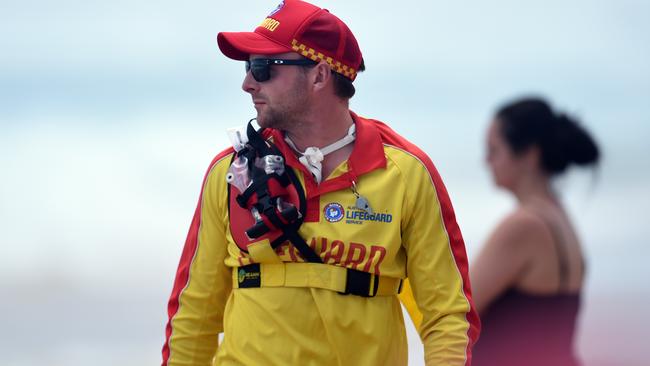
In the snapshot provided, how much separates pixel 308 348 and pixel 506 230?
0.68 meters

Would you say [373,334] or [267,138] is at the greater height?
[267,138]

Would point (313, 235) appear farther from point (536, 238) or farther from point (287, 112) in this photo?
point (536, 238)

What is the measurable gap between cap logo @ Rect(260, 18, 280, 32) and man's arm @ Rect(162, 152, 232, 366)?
0.41 meters

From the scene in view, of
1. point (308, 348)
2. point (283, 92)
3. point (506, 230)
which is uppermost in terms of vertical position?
point (283, 92)

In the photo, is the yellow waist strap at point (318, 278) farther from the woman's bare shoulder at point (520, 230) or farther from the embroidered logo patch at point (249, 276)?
the woman's bare shoulder at point (520, 230)

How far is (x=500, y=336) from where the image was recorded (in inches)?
210

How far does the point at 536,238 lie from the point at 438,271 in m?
0.40

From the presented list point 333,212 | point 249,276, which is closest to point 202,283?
point 249,276

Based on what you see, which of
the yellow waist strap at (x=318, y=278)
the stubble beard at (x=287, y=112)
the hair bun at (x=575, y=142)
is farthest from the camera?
the stubble beard at (x=287, y=112)

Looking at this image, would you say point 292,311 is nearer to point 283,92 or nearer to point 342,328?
point 342,328

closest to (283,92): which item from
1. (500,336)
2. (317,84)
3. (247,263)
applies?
(317,84)

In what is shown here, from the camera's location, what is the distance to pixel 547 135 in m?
5.13

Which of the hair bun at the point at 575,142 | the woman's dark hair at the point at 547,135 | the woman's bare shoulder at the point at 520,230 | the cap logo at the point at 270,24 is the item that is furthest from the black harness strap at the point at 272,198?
the hair bun at the point at 575,142

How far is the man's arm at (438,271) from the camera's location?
5.43 m
